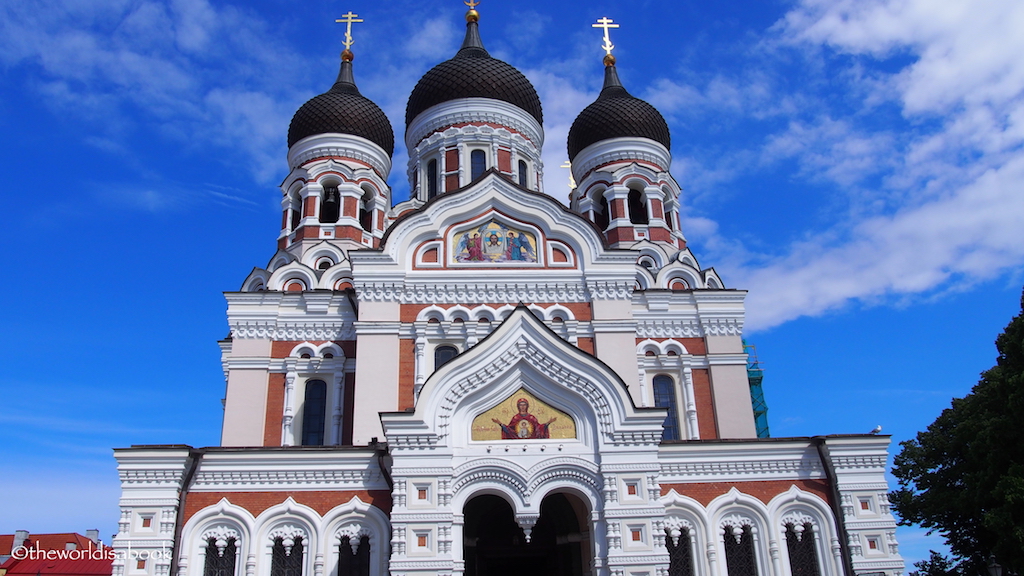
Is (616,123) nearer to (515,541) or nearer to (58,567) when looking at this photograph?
(515,541)

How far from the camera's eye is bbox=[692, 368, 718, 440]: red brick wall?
55.8ft

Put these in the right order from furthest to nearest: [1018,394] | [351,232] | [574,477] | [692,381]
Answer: [351,232], [692,381], [1018,394], [574,477]

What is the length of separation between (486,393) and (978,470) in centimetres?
916

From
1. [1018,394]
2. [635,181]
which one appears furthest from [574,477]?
[635,181]

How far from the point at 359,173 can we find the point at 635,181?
7491mm

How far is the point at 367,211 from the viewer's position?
72.2 feet

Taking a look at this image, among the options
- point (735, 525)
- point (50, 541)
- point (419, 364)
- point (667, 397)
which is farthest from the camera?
point (50, 541)

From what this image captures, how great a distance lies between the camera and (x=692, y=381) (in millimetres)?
17438

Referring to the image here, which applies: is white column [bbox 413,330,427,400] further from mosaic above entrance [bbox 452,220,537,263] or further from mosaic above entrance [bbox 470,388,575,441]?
mosaic above entrance [bbox 470,388,575,441]

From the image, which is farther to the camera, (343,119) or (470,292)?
(343,119)

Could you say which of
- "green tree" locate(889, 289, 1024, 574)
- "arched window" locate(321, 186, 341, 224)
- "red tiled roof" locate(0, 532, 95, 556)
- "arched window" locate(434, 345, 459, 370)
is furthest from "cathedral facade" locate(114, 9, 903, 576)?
"red tiled roof" locate(0, 532, 95, 556)

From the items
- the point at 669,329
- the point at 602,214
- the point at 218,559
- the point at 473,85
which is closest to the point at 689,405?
the point at 669,329

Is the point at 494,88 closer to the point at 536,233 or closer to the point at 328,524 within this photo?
the point at 536,233

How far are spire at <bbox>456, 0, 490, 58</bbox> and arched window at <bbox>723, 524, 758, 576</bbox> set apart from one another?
15.1 metres
